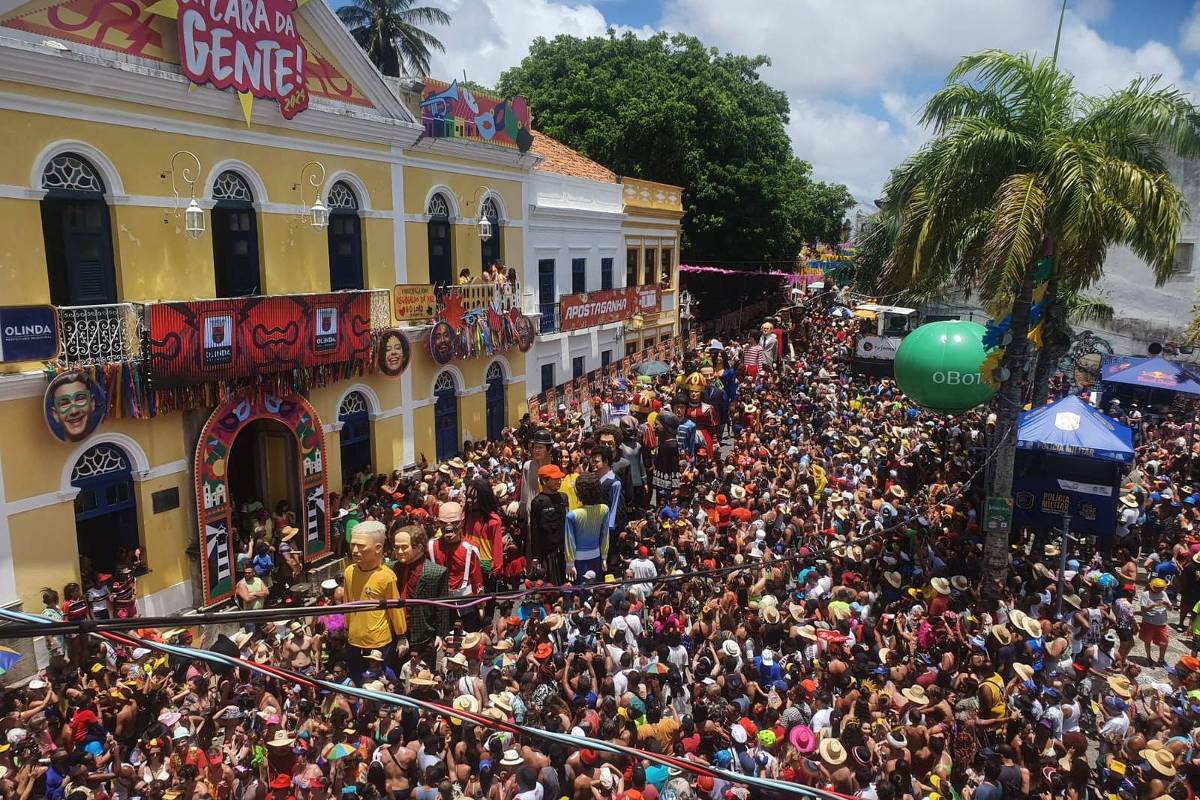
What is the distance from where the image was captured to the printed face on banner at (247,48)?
468 inches

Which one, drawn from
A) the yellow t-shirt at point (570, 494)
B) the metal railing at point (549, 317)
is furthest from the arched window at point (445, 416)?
the yellow t-shirt at point (570, 494)

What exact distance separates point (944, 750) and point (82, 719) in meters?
7.57

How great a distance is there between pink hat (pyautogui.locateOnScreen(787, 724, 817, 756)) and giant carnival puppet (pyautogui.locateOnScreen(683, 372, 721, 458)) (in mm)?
9396

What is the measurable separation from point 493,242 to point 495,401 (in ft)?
11.9

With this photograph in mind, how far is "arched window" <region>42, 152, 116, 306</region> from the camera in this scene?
1095 cm

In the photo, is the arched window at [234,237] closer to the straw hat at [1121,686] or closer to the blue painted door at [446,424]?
the blue painted door at [446,424]

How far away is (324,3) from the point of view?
14.0 metres

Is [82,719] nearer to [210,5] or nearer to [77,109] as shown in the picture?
[77,109]

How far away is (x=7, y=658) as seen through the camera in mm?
9445

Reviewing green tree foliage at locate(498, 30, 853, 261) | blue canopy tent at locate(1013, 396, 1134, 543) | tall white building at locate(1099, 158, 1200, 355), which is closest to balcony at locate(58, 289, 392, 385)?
blue canopy tent at locate(1013, 396, 1134, 543)

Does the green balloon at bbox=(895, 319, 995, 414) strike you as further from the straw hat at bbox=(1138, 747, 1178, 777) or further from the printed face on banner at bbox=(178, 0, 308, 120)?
the printed face on banner at bbox=(178, 0, 308, 120)

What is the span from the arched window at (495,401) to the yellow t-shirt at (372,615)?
11.5m

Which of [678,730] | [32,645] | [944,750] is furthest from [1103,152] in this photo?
[32,645]

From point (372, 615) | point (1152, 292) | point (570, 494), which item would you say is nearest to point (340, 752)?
point (372, 615)
